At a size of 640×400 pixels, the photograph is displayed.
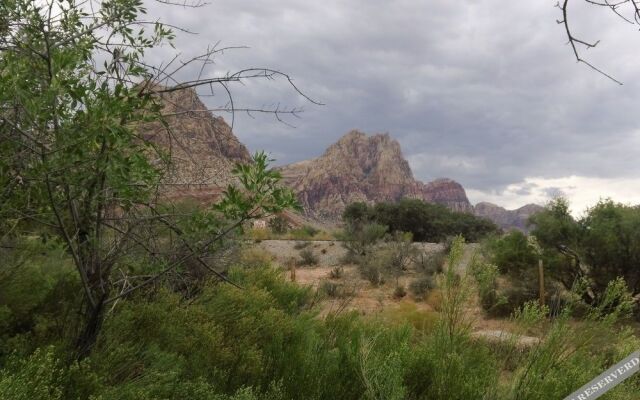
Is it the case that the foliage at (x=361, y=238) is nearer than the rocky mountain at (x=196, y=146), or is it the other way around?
the rocky mountain at (x=196, y=146)

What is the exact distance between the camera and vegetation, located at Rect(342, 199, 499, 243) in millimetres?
42906

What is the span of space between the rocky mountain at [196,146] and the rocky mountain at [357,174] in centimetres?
12210

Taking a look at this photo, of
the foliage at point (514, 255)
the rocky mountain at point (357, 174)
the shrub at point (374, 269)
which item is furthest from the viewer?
the rocky mountain at point (357, 174)

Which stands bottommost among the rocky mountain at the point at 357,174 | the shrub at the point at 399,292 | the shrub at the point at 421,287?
the shrub at the point at 399,292

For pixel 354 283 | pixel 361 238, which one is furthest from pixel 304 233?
pixel 354 283

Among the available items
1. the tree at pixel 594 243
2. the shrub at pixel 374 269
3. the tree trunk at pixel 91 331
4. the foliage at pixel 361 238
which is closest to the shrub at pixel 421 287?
the shrub at pixel 374 269

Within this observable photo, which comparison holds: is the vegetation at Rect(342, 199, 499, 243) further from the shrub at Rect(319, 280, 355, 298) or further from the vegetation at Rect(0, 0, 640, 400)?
the vegetation at Rect(0, 0, 640, 400)

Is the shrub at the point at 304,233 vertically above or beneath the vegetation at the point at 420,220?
beneath

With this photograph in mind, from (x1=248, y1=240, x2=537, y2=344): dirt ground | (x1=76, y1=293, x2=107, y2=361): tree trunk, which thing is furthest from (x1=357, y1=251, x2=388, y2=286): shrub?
(x1=76, y1=293, x2=107, y2=361): tree trunk

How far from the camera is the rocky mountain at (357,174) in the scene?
141250 mm

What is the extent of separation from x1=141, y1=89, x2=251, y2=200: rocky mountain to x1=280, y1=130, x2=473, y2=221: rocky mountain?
122098 millimetres

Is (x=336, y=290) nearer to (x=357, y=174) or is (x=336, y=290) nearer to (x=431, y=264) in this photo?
(x=431, y=264)

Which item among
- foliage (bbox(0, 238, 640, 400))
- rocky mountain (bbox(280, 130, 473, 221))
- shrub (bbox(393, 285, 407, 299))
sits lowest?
shrub (bbox(393, 285, 407, 299))

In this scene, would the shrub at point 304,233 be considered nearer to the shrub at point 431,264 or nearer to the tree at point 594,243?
the shrub at point 431,264
